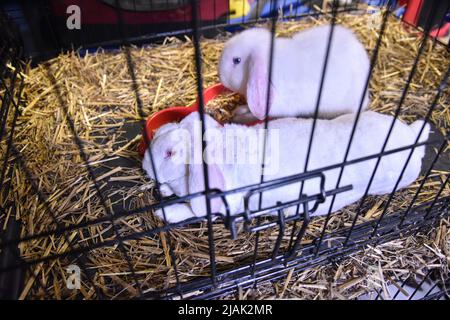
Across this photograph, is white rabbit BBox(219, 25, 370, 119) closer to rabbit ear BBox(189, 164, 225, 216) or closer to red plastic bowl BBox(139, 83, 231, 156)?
red plastic bowl BBox(139, 83, 231, 156)

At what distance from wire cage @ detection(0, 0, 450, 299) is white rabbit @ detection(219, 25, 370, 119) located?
17 centimetres

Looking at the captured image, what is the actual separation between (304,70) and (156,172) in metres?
0.62

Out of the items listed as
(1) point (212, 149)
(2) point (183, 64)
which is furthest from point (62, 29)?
(1) point (212, 149)

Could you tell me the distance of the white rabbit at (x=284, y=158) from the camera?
0.97 metres

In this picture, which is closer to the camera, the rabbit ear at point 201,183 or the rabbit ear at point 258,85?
the rabbit ear at point 201,183

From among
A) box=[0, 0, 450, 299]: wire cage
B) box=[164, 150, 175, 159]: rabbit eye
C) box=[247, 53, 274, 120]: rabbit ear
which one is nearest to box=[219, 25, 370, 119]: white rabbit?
box=[247, 53, 274, 120]: rabbit ear

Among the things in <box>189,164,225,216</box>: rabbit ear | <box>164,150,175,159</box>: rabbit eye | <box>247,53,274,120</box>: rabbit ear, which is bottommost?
<box>189,164,225,216</box>: rabbit ear

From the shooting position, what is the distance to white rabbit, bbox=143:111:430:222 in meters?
0.97

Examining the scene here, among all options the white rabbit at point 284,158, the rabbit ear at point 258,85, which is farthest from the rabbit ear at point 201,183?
the rabbit ear at point 258,85

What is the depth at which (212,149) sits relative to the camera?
915 mm

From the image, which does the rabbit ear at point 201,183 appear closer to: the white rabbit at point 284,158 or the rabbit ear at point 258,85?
the white rabbit at point 284,158

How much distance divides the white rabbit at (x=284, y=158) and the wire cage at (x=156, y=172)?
0.02 m

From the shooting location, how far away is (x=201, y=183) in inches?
36.0

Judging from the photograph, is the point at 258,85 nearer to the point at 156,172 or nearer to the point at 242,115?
the point at 242,115
